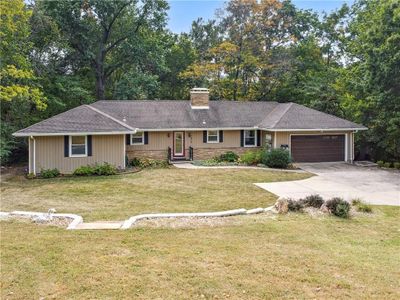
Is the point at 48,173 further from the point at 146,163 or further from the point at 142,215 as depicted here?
the point at 142,215

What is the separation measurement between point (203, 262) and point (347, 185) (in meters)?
11.1

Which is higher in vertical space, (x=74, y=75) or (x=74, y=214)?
(x=74, y=75)

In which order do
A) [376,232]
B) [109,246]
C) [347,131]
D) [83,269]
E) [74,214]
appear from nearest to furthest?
1. [83,269]
2. [109,246]
3. [376,232]
4. [74,214]
5. [347,131]

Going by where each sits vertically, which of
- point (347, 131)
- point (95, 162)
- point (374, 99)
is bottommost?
point (95, 162)

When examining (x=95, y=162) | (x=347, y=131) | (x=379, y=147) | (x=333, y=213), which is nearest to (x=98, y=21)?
(x=95, y=162)

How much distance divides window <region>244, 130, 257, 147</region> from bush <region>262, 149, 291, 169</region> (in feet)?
11.0

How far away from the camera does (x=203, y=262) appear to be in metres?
6.77

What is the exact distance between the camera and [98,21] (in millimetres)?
30406

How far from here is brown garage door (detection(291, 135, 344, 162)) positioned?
75.4 ft

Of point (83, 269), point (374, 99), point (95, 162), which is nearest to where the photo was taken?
point (83, 269)

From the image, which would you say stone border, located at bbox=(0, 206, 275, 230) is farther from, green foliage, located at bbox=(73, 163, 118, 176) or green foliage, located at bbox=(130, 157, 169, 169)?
green foliage, located at bbox=(130, 157, 169, 169)

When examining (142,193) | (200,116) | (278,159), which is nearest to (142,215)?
(142,193)

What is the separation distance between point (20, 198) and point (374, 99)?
1785 centimetres

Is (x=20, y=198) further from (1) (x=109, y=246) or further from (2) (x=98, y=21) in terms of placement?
(2) (x=98, y=21)
